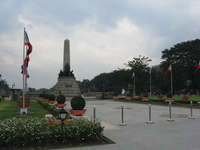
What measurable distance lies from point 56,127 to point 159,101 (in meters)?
23.2

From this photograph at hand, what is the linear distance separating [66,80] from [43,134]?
3892 centimetres

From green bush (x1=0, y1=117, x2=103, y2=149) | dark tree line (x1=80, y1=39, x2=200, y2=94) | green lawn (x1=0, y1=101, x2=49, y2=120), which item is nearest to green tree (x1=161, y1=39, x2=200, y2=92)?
dark tree line (x1=80, y1=39, x2=200, y2=94)

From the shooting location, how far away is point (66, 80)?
4512 cm

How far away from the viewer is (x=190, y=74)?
175 ft

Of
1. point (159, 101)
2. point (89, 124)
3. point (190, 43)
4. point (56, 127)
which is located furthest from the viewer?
point (190, 43)

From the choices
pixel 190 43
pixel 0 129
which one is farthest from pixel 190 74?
pixel 0 129

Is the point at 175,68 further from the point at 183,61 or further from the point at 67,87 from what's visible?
the point at 67,87

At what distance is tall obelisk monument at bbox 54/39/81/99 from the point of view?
43750 mm

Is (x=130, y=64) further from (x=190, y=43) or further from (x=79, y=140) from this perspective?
(x=79, y=140)

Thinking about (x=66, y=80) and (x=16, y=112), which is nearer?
(x=16, y=112)

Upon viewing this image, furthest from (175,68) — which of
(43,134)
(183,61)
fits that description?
(43,134)

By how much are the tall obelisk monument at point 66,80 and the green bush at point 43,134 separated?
120 feet

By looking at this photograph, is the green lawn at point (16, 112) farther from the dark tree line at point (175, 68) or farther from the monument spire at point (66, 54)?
the dark tree line at point (175, 68)

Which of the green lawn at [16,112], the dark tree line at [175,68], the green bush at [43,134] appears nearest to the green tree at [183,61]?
the dark tree line at [175,68]
